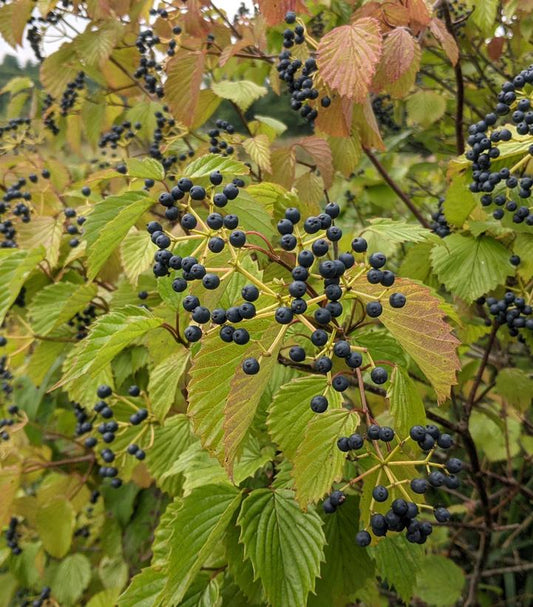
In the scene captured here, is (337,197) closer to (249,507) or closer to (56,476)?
(56,476)

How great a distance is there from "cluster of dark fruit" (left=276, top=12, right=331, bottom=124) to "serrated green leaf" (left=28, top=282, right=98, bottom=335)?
119 cm

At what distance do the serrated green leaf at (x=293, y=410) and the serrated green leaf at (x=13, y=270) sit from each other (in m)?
1.29

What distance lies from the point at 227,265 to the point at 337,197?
3.16 m

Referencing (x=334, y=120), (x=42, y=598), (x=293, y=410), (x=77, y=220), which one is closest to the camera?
(x=293, y=410)

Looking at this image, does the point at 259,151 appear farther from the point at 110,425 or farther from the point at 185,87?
the point at 110,425

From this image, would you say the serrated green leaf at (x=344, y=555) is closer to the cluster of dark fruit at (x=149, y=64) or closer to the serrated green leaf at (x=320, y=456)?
the serrated green leaf at (x=320, y=456)

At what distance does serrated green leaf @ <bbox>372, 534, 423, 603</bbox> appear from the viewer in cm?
155

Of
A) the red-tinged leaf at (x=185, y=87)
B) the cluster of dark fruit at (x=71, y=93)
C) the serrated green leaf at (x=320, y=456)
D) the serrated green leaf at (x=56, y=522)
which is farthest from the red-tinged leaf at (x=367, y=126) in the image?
the serrated green leaf at (x=56, y=522)

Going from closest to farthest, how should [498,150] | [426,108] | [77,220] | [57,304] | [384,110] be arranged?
1. [498,150]
2. [57,304]
3. [77,220]
4. [426,108]
5. [384,110]

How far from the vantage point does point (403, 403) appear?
1268mm

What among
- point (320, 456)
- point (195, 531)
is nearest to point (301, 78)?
point (320, 456)

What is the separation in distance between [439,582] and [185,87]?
3.14 m

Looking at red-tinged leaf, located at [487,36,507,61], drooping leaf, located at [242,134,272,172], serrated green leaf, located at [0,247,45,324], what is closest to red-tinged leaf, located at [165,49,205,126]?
drooping leaf, located at [242,134,272,172]

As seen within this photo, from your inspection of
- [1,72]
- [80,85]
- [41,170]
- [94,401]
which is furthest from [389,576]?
[1,72]
